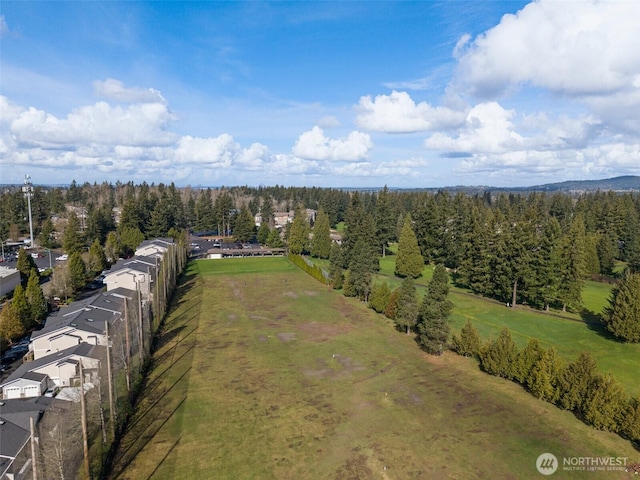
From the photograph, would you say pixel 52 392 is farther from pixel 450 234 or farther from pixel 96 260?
pixel 450 234

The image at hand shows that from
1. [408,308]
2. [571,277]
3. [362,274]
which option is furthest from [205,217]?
[571,277]

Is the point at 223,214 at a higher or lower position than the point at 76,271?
higher

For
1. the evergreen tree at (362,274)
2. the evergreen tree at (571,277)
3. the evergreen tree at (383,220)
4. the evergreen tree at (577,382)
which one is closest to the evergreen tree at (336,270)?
the evergreen tree at (362,274)

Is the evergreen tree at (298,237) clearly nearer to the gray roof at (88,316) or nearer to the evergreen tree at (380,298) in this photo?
the evergreen tree at (380,298)

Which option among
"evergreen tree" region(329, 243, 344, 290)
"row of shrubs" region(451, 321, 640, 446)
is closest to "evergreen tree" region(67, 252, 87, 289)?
"evergreen tree" region(329, 243, 344, 290)

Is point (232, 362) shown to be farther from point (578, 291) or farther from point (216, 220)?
point (216, 220)

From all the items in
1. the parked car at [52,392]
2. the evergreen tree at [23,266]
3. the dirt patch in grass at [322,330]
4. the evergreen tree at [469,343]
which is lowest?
the dirt patch in grass at [322,330]
